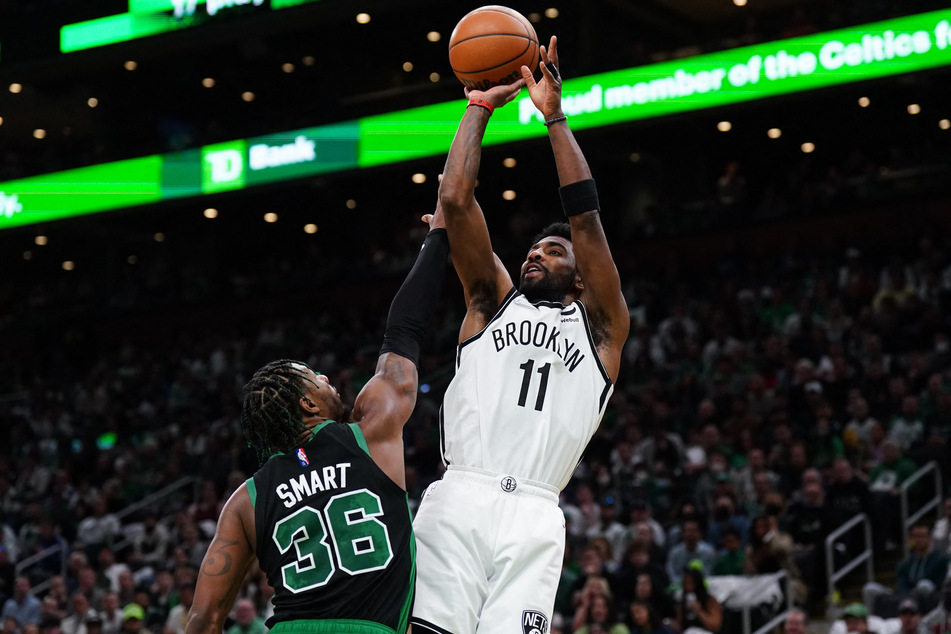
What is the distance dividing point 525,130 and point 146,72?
429 inches

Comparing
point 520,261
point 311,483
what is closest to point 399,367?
point 311,483

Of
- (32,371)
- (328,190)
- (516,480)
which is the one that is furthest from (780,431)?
(32,371)

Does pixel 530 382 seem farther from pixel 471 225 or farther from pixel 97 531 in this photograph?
pixel 97 531

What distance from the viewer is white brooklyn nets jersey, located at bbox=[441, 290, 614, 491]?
4602 millimetres

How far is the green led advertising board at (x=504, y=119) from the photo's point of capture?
49.8 ft

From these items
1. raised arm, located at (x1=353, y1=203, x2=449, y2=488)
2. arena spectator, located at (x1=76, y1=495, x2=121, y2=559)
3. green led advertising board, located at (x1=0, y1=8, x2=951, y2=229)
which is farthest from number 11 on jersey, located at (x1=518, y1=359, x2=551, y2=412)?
arena spectator, located at (x1=76, y1=495, x2=121, y2=559)

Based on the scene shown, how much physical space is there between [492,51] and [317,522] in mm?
1972

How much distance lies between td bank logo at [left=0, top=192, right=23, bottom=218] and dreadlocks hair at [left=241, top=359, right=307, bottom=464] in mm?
17920

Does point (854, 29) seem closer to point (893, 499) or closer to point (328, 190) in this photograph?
point (893, 499)

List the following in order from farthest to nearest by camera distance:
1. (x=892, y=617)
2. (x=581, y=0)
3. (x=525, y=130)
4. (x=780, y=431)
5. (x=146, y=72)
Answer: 1. (x=146, y=72)
2. (x=581, y=0)
3. (x=525, y=130)
4. (x=780, y=431)
5. (x=892, y=617)

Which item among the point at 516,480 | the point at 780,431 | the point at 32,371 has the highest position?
the point at 32,371

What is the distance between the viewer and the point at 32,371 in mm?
24156

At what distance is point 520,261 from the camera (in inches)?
798

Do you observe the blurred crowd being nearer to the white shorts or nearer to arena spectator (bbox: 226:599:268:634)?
arena spectator (bbox: 226:599:268:634)
